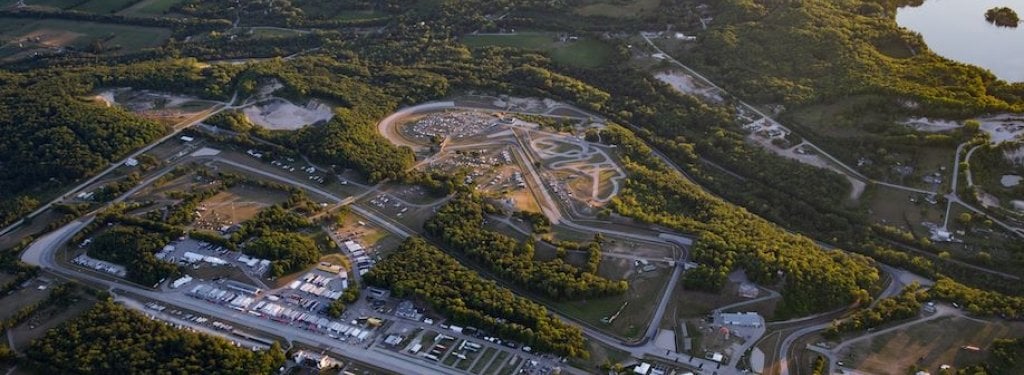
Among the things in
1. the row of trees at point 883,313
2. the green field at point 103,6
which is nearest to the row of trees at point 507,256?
the row of trees at point 883,313

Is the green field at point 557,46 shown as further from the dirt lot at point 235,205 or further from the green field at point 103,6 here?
the green field at point 103,6

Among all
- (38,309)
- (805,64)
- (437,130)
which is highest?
(805,64)

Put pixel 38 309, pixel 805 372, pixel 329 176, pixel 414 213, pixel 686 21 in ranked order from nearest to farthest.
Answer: pixel 805 372 → pixel 38 309 → pixel 414 213 → pixel 329 176 → pixel 686 21

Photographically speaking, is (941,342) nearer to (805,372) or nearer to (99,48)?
(805,372)

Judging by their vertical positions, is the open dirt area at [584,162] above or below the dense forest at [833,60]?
below

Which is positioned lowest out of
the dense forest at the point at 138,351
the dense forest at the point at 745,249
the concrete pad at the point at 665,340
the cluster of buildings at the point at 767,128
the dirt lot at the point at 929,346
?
the dense forest at the point at 138,351

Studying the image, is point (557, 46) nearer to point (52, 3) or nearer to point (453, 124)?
point (453, 124)

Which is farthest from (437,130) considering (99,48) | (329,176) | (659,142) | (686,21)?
(99,48)
